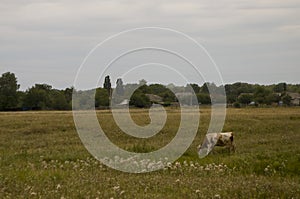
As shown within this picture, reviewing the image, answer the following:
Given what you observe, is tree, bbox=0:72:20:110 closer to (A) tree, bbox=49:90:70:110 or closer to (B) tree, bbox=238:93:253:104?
(A) tree, bbox=49:90:70:110

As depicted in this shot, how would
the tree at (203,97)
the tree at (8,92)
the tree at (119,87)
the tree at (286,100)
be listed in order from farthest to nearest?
1. the tree at (286,100)
2. the tree at (8,92)
3. the tree at (203,97)
4. the tree at (119,87)

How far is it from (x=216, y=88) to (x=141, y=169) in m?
6.96

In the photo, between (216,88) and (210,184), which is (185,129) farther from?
(210,184)

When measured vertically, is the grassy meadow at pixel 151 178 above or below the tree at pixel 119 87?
below

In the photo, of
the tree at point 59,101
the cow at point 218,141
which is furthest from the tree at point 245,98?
the cow at point 218,141

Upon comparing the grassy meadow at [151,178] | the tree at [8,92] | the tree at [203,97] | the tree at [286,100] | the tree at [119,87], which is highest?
the tree at [8,92]

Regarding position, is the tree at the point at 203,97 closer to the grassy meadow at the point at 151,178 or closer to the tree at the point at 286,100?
the grassy meadow at the point at 151,178

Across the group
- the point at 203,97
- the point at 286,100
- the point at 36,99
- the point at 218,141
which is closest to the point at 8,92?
the point at 36,99

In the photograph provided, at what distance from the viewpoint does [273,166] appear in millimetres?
14836

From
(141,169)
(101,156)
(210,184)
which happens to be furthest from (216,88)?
(210,184)

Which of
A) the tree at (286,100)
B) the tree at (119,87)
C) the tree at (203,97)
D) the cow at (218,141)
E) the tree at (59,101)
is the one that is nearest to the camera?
the tree at (119,87)

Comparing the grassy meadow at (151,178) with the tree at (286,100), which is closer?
the grassy meadow at (151,178)

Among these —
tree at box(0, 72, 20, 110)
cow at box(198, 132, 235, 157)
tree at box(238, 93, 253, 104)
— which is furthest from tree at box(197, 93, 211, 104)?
tree at box(238, 93, 253, 104)

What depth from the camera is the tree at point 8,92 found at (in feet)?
307
